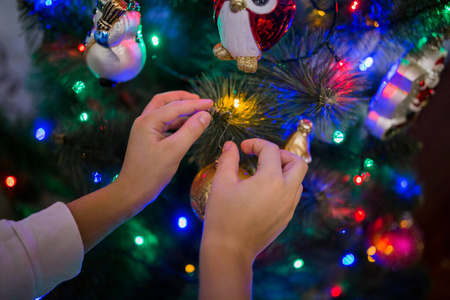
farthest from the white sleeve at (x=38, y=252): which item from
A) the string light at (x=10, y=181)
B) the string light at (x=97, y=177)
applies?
the string light at (x=10, y=181)

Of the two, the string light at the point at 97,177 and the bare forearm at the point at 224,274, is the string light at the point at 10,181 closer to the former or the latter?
the string light at the point at 97,177

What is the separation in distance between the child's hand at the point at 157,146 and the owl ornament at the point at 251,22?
0.13m

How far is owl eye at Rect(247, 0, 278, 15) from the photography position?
0.40 meters

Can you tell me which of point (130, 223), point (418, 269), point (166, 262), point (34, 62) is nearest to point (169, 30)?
point (34, 62)

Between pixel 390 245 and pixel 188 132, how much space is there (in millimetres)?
823

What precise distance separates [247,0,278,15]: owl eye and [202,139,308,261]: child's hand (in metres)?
0.20

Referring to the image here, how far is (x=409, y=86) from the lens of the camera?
23.0 inches

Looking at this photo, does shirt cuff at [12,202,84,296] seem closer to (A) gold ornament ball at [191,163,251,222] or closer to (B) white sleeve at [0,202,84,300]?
(B) white sleeve at [0,202,84,300]

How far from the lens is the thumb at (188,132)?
52 centimetres

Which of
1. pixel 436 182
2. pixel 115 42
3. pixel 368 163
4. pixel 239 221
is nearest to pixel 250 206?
pixel 239 221

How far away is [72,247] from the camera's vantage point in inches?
19.1

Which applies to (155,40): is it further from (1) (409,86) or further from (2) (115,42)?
(1) (409,86)

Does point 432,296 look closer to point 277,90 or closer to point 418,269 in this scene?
point 418,269

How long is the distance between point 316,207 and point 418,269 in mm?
646
